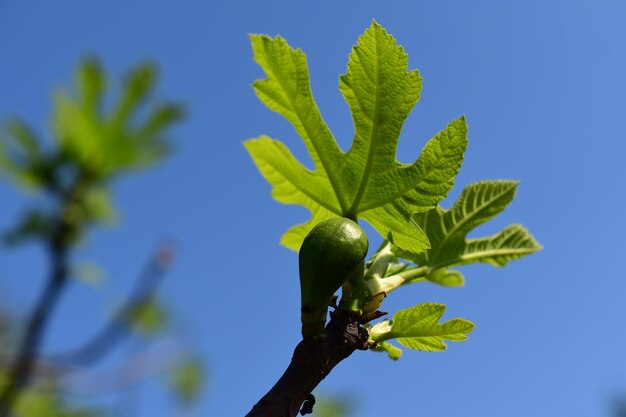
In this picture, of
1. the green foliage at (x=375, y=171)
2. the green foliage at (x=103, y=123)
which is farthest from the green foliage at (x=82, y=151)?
the green foliage at (x=375, y=171)

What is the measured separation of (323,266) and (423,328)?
35cm

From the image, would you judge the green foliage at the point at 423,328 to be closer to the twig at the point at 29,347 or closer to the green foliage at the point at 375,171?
the green foliage at the point at 375,171

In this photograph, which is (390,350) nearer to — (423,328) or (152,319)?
(423,328)

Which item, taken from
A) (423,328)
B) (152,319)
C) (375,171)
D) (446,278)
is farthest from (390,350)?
(152,319)

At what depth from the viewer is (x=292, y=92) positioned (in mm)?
1482

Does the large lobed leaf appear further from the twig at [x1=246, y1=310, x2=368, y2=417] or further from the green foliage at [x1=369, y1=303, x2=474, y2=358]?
the twig at [x1=246, y1=310, x2=368, y2=417]

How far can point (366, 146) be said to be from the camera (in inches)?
58.9

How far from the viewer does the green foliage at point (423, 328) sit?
1373 mm

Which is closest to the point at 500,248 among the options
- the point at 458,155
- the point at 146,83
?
the point at 458,155

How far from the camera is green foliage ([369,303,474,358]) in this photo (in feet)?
4.50

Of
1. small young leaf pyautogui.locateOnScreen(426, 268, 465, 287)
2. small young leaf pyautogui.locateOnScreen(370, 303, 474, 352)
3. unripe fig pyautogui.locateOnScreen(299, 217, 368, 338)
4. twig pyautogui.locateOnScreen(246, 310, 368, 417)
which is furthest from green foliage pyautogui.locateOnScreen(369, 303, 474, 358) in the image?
small young leaf pyautogui.locateOnScreen(426, 268, 465, 287)

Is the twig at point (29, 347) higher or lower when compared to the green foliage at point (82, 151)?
lower

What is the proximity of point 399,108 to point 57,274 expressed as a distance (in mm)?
2931

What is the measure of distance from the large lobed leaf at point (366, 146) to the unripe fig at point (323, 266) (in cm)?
23
